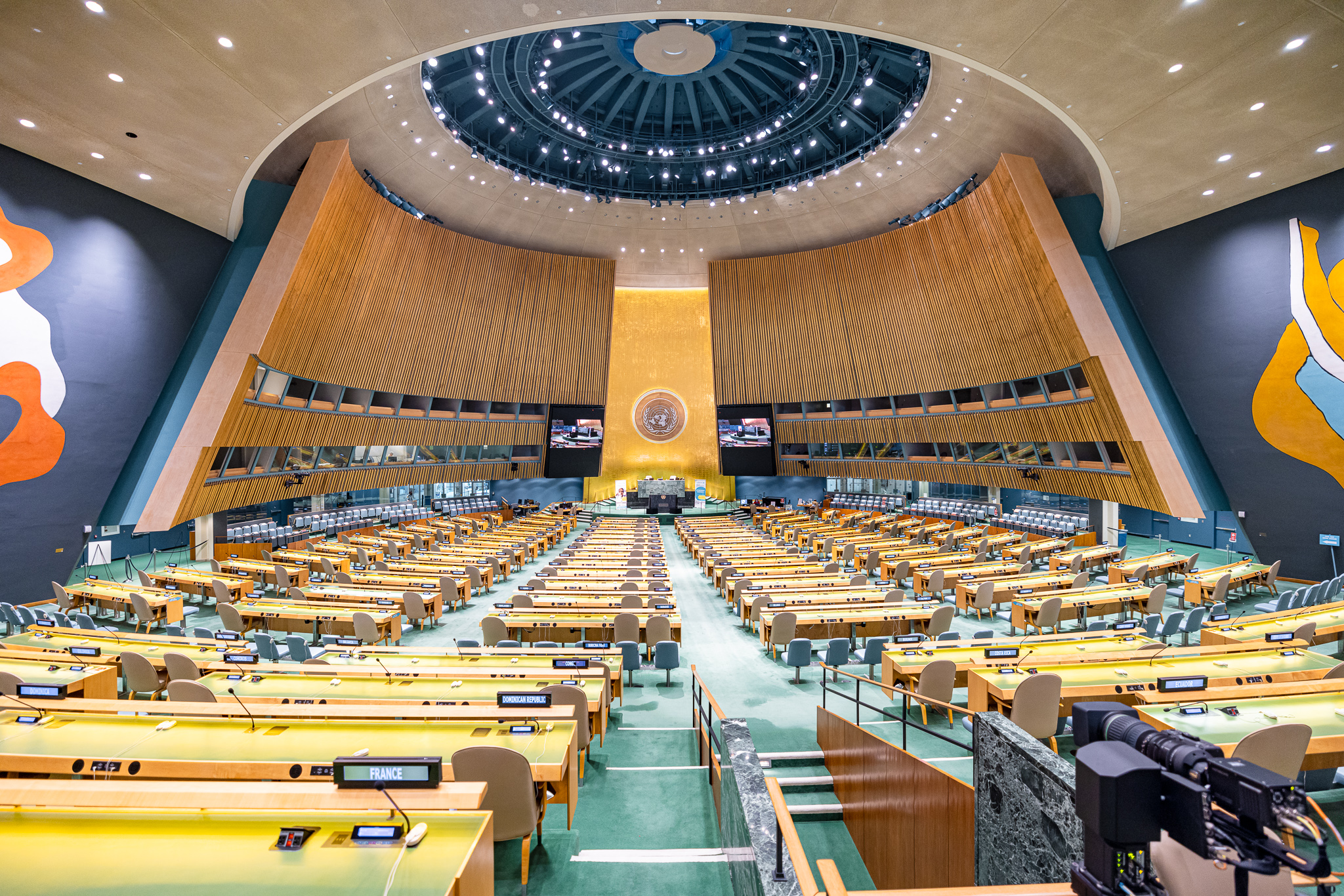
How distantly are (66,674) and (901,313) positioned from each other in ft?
A: 70.5

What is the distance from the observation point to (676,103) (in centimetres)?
1983

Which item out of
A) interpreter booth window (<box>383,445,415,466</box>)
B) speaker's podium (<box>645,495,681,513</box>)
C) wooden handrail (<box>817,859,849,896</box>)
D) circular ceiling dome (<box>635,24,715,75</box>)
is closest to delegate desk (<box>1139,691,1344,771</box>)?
wooden handrail (<box>817,859,849,896</box>)

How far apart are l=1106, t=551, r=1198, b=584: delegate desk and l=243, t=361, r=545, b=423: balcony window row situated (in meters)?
18.9

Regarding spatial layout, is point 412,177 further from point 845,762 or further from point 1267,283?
point 1267,283

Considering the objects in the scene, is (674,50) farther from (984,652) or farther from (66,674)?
(66,674)

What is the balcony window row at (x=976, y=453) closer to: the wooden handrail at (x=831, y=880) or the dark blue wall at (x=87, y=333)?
the wooden handrail at (x=831, y=880)

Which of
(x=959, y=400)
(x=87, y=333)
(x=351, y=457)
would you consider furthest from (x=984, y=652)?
(x=351, y=457)

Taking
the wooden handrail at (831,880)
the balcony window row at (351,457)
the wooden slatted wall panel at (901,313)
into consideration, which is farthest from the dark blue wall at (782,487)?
the wooden handrail at (831,880)

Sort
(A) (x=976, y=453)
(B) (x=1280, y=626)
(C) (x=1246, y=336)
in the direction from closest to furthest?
(B) (x=1280, y=626)
(C) (x=1246, y=336)
(A) (x=976, y=453)

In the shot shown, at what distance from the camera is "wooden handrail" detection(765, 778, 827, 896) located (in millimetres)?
1633

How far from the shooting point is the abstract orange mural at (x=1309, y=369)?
9.79 m

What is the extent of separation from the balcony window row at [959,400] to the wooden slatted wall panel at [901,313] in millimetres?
436

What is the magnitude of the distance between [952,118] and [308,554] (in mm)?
19375

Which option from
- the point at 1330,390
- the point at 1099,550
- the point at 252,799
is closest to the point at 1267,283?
the point at 1330,390
